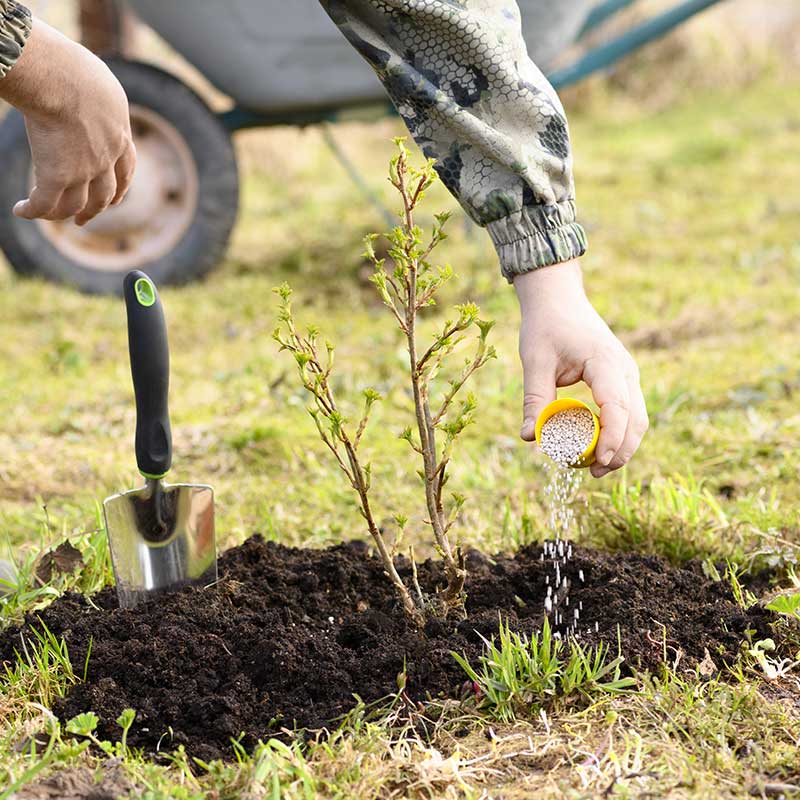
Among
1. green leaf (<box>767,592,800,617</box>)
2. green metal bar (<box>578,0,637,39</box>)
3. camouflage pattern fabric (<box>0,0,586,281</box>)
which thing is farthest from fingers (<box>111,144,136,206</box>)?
green metal bar (<box>578,0,637,39</box>)

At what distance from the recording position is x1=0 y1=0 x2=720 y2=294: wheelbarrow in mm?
4660

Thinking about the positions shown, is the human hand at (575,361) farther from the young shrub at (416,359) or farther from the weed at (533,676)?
the weed at (533,676)

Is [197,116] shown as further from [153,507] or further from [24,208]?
[24,208]

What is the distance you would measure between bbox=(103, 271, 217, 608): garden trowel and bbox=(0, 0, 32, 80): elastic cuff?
45 cm

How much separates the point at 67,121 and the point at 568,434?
876mm

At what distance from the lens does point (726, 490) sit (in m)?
2.69

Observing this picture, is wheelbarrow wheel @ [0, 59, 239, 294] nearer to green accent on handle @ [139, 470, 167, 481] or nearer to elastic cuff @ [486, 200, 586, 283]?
green accent on handle @ [139, 470, 167, 481]

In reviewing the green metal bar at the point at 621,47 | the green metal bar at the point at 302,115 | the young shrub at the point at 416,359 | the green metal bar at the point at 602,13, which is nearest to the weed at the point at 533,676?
the young shrub at the point at 416,359

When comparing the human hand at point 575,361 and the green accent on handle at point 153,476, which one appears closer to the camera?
the human hand at point 575,361

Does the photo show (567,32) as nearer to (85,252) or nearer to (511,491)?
(85,252)

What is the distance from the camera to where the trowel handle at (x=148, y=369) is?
196 cm

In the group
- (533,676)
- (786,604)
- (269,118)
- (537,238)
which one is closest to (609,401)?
(537,238)

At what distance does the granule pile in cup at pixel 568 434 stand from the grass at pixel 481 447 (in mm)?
322

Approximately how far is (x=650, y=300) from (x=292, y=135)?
3.98m
